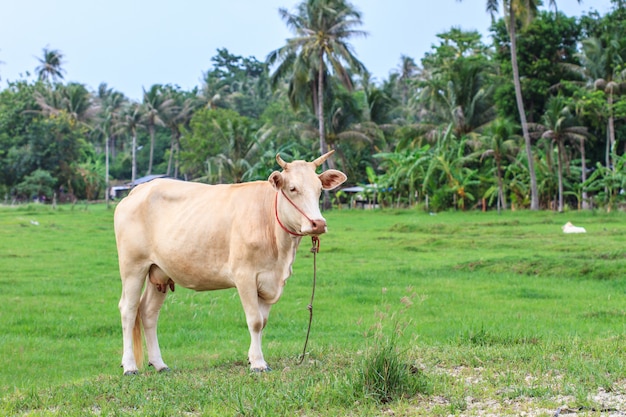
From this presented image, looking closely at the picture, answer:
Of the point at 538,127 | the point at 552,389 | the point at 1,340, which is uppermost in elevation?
the point at 538,127

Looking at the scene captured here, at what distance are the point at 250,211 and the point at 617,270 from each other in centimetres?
863

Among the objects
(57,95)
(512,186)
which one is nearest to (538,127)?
(512,186)

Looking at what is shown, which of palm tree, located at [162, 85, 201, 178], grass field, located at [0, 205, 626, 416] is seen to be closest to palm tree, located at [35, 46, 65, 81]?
palm tree, located at [162, 85, 201, 178]

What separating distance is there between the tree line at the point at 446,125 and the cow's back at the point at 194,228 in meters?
26.6

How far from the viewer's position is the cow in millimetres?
5566

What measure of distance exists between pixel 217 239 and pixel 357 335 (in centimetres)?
293

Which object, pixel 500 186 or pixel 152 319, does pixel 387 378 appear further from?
pixel 500 186

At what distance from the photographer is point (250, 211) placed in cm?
584

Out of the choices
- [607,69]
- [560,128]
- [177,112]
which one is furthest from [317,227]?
[177,112]

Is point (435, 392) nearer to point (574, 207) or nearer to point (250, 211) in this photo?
point (250, 211)

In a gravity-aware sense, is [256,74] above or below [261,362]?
above

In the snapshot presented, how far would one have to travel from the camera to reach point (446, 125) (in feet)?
134

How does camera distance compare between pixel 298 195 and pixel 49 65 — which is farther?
pixel 49 65

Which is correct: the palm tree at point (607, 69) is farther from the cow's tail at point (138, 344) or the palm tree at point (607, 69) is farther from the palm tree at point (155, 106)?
the palm tree at point (155, 106)
